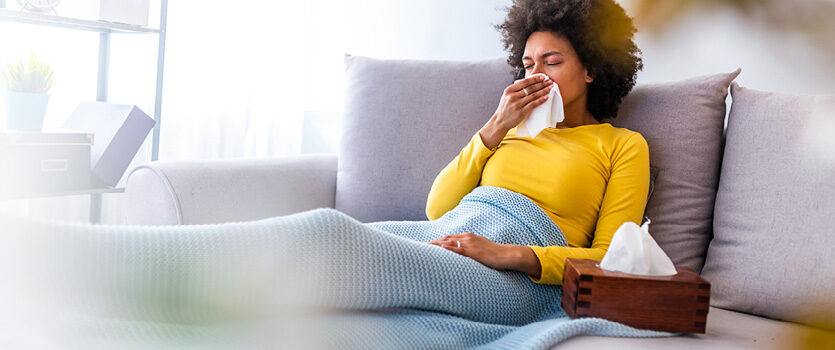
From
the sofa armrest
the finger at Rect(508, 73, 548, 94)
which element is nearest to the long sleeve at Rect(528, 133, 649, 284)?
the finger at Rect(508, 73, 548, 94)

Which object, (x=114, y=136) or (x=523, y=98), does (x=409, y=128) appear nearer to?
(x=523, y=98)

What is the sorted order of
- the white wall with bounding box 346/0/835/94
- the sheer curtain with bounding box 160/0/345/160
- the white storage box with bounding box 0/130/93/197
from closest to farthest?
1. the white wall with bounding box 346/0/835/94
2. the white storage box with bounding box 0/130/93/197
3. the sheer curtain with bounding box 160/0/345/160

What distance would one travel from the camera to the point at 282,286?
40.4 inches

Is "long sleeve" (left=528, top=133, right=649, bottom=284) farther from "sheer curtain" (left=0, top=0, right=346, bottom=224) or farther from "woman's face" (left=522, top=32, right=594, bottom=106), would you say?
"sheer curtain" (left=0, top=0, right=346, bottom=224)

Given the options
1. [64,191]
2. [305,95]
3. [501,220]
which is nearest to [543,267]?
[501,220]

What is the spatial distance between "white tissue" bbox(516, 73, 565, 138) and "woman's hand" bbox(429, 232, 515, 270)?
0.37 metres

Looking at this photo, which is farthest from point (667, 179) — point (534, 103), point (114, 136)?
point (114, 136)

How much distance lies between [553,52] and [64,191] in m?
1.50

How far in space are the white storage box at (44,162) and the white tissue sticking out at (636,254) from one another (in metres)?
1.66

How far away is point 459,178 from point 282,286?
725 mm

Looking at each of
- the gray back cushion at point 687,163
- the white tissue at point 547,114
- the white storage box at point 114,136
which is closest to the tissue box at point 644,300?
the gray back cushion at point 687,163

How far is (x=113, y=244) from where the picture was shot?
0.92 metres

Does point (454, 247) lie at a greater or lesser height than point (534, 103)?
lesser

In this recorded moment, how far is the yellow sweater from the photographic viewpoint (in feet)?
4.89
